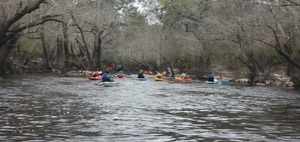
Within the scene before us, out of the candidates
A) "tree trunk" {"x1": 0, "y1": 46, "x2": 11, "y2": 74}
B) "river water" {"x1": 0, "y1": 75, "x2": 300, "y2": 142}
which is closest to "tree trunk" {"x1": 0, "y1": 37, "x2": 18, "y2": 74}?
"tree trunk" {"x1": 0, "y1": 46, "x2": 11, "y2": 74}

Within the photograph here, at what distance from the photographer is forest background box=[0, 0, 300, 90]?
32.5 metres

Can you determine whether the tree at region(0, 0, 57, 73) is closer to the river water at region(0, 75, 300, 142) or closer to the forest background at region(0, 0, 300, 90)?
the forest background at region(0, 0, 300, 90)

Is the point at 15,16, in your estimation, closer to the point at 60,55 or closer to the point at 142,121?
the point at 142,121

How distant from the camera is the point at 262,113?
1800 cm

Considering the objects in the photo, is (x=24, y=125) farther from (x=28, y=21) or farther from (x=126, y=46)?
(x=126, y=46)

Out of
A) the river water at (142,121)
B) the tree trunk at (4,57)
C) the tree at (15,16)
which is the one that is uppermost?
the tree at (15,16)

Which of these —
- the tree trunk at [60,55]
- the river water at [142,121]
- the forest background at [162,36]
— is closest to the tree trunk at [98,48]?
the forest background at [162,36]

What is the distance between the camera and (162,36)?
66.9 m

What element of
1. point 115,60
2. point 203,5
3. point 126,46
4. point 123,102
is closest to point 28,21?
point 123,102

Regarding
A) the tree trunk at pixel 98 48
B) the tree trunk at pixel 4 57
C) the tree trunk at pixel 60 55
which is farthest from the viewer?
the tree trunk at pixel 60 55

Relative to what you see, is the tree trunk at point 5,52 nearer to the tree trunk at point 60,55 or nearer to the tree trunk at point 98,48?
the tree trunk at point 60,55

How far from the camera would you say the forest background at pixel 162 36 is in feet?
107

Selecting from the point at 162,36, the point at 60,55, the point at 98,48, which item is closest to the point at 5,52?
the point at 60,55

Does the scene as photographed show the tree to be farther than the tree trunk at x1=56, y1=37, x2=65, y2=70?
No
